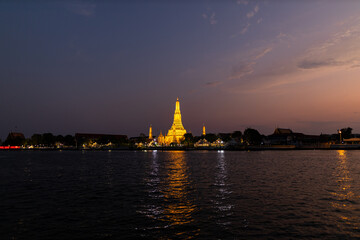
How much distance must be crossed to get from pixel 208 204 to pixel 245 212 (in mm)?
2969

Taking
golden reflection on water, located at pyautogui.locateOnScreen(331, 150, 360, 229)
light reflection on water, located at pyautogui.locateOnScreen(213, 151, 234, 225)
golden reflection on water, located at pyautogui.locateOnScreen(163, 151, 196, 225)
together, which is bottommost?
golden reflection on water, located at pyautogui.locateOnScreen(331, 150, 360, 229)

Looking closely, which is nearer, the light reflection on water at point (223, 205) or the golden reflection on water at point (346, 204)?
the golden reflection on water at point (346, 204)

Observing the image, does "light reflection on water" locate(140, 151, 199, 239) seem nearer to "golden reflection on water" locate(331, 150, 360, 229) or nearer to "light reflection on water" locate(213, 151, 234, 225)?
"light reflection on water" locate(213, 151, 234, 225)

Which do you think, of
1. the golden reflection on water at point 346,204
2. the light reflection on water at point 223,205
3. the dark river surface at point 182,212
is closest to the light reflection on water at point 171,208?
the dark river surface at point 182,212

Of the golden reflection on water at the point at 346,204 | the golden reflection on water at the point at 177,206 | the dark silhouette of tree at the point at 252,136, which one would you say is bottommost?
the golden reflection on water at the point at 346,204

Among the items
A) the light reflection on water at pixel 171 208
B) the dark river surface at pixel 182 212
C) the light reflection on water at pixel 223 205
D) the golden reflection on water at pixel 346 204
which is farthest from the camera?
the light reflection on water at pixel 223 205

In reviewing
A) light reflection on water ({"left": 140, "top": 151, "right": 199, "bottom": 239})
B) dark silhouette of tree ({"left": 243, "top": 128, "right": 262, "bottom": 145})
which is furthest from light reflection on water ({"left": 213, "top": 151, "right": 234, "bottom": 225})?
dark silhouette of tree ({"left": 243, "top": 128, "right": 262, "bottom": 145})

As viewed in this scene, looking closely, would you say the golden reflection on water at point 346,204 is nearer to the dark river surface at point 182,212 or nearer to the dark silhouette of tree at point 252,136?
the dark river surface at point 182,212

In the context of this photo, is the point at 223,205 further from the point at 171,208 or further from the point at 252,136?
the point at 252,136

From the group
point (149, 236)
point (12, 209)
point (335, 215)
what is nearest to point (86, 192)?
point (12, 209)

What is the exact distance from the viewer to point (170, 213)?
16719 millimetres

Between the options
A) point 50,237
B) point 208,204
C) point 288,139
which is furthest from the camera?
point 288,139

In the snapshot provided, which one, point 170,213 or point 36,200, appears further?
point 36,200

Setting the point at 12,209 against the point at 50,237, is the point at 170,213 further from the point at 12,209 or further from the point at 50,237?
the point at 12,209
